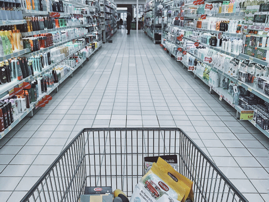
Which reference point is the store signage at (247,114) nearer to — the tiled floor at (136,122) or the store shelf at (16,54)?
the tiled floor at (136,122)

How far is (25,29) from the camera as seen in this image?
4.44 meters

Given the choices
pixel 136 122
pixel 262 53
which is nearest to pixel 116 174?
pixel 136 122

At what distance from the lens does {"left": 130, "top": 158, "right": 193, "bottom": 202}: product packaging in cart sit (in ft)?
4.27

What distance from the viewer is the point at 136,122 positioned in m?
4.34

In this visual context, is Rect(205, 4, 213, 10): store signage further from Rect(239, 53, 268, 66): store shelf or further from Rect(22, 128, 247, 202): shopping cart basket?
Rect(22, 128, 247, 202): shopping cart basket

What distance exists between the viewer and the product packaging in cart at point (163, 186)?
4.27 ft

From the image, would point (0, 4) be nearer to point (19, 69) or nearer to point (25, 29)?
point (25, 29)

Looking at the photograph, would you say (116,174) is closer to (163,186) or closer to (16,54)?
(163,186)

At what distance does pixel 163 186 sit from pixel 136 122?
2990mm

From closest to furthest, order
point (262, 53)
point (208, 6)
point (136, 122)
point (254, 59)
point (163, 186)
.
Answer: point (163, 186), point (262, 53), point (254, 59), point (136, 122), point (208, 6)

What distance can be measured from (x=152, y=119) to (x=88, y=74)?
405 centimetres

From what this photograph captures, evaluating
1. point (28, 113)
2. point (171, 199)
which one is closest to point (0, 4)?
point (28, 113)

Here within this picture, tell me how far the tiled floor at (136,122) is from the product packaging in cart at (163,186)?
1.55m

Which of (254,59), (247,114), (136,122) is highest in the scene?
(254,59)
